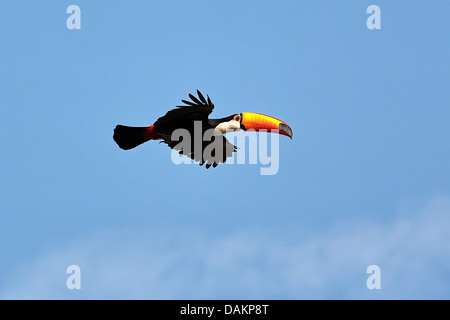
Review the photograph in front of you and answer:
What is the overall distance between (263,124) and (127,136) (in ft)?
11.6

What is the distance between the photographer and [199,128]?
84.7 feet

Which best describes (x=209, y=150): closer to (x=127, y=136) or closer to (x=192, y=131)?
(x=192, y=131)

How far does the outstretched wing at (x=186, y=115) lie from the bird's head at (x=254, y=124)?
970 millimetres

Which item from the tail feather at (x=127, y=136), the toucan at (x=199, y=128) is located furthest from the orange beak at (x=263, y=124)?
the tail feather at (x=127, y=136)

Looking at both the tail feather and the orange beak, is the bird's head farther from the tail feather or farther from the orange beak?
the tail feather

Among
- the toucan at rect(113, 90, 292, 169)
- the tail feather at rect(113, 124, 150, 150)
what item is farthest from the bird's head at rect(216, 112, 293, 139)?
the tail feather at rect(113, 124, 150, 150)

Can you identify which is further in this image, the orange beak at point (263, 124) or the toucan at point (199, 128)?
the orange beak at point (263, 124)

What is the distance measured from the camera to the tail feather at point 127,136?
26328 mm

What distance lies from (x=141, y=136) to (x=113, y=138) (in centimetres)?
73

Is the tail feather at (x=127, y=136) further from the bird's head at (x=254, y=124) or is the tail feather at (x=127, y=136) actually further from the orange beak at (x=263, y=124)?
the orange beak at (x=263, y=124)

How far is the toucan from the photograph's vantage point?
25.2 m

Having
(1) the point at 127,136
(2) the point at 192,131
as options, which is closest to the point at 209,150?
(2) the point at 192,131
